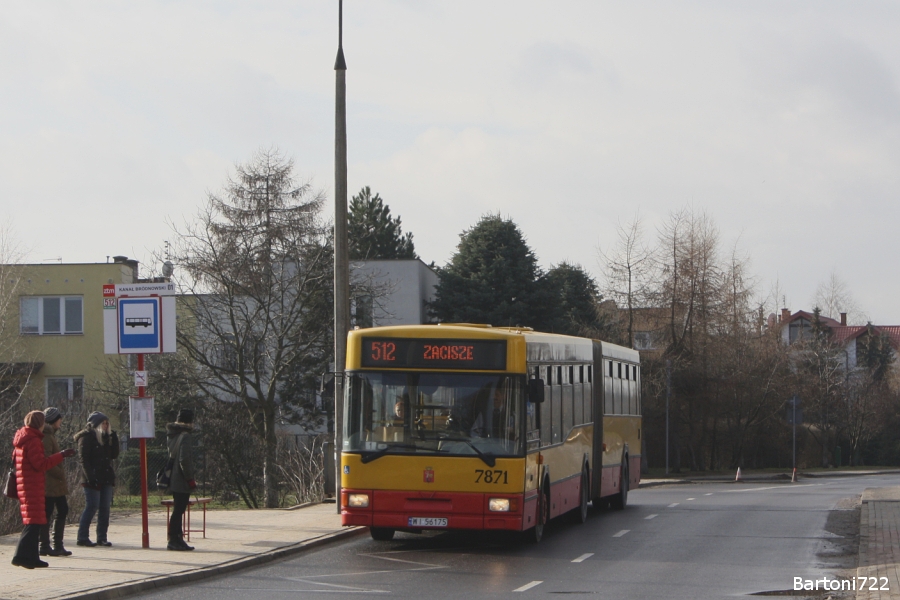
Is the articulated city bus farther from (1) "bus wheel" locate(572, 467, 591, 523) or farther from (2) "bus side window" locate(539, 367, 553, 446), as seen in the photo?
(1) "bus wheel" locate(572, 467, 591, 523)

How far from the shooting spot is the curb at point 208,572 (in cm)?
1064

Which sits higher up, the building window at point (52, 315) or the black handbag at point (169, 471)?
the building window at point (52, 315)

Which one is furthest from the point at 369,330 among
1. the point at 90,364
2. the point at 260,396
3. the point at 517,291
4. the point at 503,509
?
the point at 517,291

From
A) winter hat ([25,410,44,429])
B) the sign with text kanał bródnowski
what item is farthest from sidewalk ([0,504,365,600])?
the sign with text kanał bródnowski

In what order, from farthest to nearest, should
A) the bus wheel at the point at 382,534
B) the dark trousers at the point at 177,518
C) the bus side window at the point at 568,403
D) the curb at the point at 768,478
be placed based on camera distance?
the curb at the point at 768,478
the bus side window at the point at 568,403
the bus wheel at the point at 382,534
the dark trousers at the point at 177,518

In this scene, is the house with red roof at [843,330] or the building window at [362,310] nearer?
the building window at [362,310]

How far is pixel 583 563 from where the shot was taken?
13.6 metres

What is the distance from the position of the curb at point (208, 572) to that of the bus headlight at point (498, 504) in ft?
8.78

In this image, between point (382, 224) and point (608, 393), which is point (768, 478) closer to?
point (608, 393)

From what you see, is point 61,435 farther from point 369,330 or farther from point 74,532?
point 369,330

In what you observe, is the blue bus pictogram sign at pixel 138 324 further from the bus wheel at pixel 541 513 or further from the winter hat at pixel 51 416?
the bus wheel at pixel 541 513

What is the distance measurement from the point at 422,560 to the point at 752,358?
135 feet

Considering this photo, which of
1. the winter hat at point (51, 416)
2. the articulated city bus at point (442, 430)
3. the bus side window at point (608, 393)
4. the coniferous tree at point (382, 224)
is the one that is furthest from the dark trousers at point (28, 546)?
the coniferous tree at point (382, 224)

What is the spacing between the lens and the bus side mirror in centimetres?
1421
